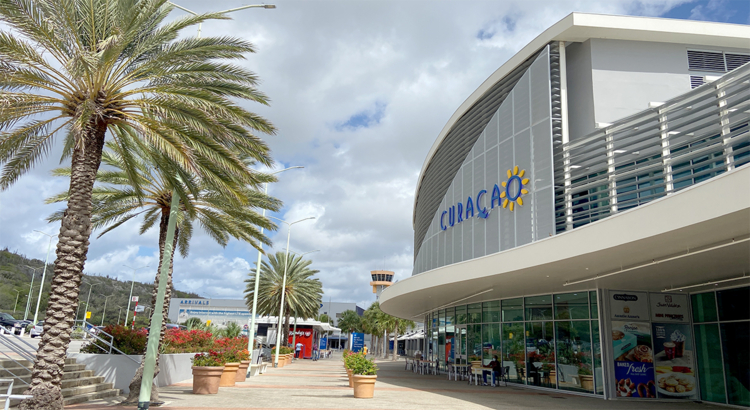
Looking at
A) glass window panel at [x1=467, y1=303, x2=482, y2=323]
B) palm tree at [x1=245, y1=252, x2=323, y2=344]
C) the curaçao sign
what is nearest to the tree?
palm tree at [x1=245, y1=252, x2=323, y2=344]

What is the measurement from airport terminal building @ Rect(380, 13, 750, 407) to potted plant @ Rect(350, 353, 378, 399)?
447cm

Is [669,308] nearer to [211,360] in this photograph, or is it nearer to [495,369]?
[495,369]

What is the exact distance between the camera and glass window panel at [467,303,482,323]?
25219 mm

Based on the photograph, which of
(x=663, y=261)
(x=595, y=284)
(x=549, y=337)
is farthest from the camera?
(x=549, y=337)

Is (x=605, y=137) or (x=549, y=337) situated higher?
(x=605, y=137)

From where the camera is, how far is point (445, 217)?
2748 cm

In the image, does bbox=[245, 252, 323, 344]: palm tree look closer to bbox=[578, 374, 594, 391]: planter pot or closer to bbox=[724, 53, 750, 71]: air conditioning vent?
bbox=[578, 374, 594, 391]: planter pot

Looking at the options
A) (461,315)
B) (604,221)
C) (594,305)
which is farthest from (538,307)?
(604,221)

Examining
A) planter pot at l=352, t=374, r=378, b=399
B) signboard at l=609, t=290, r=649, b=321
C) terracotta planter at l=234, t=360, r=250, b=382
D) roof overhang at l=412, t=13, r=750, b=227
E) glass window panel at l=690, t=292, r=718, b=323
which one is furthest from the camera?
terracotta planter at l=234, t=360, r=250, b=382

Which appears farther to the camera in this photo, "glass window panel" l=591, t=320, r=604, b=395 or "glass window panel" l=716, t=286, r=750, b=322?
"glass window panel" l=591, t=320, r=604, b=395

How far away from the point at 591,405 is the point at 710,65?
1557 cm

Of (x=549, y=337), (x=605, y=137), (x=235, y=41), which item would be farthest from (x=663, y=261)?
(x=235, y=41)

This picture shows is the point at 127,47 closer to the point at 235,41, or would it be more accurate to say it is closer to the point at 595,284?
the point at 235,41

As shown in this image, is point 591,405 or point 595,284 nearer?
point 591,405
